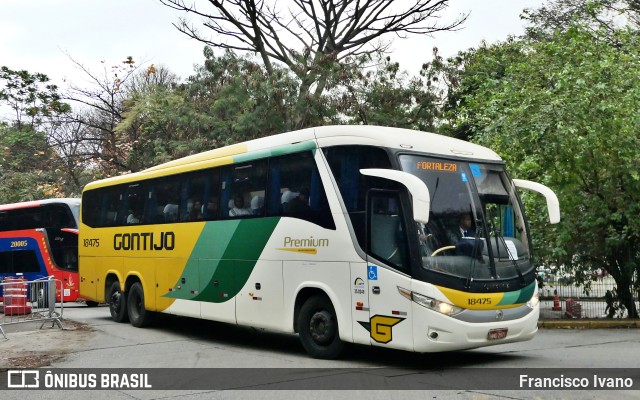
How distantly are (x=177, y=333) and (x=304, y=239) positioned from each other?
5.54 metres

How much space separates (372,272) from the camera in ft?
35.6

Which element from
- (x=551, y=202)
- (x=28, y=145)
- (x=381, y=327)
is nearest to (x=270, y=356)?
(x=381, y=327)

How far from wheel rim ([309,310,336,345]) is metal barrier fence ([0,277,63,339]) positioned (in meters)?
7.73

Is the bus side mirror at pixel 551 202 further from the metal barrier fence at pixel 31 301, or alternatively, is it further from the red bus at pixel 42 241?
the red bus at pixel 42 241

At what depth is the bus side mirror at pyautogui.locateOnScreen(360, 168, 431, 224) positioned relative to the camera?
9414mm

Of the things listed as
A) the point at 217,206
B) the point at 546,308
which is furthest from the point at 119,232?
the point at 546,308

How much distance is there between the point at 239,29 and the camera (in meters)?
31.4

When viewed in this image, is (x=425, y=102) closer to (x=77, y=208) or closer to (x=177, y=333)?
(x=77, y=208)

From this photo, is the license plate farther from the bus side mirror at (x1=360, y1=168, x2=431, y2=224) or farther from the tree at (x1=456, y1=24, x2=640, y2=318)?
the tree at (x1=456, y1=24, x2=640, y2=318)

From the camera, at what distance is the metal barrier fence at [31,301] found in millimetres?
17234

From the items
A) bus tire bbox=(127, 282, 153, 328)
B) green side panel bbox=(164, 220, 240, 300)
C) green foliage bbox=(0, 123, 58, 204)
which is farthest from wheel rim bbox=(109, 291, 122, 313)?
green foliage bbox=(0, 123, 58, 204)

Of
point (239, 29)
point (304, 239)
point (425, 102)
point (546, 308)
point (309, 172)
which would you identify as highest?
point (239, 29)

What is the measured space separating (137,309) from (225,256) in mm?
4403

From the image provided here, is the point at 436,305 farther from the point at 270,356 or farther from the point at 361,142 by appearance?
the point at 270,356
